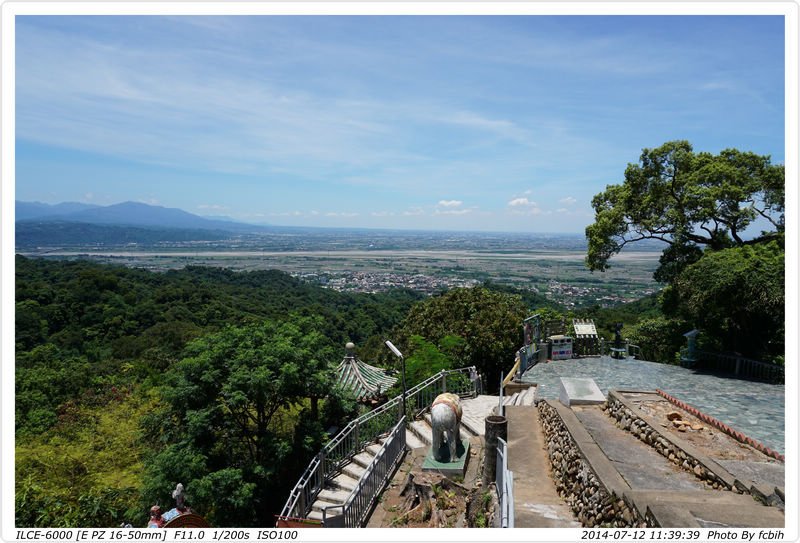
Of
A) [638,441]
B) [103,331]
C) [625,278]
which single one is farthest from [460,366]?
[625,278]

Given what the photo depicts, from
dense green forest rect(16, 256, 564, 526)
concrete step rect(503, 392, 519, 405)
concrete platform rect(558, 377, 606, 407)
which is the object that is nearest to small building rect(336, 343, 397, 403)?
dense green forest rect(16, 256, 564, 526)

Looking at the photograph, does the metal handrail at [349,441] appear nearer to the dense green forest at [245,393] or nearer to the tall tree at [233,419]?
the dense green forest at [245,393]

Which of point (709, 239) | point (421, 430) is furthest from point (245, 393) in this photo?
point (709, 239)

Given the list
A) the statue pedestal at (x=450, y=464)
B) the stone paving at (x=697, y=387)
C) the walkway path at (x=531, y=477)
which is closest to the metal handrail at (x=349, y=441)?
the statue pedestal at (x=450, y=464)

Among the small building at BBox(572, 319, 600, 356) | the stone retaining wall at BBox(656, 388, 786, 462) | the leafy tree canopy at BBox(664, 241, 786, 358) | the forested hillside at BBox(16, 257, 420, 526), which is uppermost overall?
the leafy tree canopy at BBox(664, 241, 786, 358)

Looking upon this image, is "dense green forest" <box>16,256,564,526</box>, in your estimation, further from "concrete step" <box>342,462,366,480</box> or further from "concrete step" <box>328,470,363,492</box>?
"concrete step" <box>328,470,363,492</box>

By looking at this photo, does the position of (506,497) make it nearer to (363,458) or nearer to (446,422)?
(446,422)
